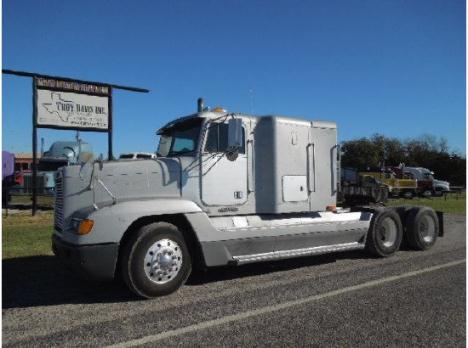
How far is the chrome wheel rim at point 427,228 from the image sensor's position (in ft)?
31.3

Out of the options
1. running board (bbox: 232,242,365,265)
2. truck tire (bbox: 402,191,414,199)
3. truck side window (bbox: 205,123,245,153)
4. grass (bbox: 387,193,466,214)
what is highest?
truck side window (bbox: 205,123,245,153)

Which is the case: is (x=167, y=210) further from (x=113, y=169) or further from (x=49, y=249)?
(x=49, y=249)

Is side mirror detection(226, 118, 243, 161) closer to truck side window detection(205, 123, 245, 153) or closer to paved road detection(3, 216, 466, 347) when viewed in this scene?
truck side window detection(205, 123, 245, 153)

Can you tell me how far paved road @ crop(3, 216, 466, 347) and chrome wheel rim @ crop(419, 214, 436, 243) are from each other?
193cm

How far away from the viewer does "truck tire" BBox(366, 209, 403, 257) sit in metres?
8.47

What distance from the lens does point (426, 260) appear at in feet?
26.4

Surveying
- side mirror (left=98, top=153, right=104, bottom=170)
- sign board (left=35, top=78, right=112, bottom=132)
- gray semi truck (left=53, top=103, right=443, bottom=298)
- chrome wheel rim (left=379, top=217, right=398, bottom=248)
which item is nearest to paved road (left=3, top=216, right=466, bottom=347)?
gray semi truck (left=53, top=103, right=443, bottom=298)

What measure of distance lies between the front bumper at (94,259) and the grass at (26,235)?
12.1 ft

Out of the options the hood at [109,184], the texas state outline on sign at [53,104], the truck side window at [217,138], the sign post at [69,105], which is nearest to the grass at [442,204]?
the sign post at [69,105]

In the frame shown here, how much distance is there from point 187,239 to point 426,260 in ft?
14.8

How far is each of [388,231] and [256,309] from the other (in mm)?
4813

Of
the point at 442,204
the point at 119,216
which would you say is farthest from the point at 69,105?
the point at 442,204

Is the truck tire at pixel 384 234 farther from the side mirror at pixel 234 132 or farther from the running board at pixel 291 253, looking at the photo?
the side mirror at pixel 234 132

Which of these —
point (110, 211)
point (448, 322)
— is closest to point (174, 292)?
point (110, 211)
